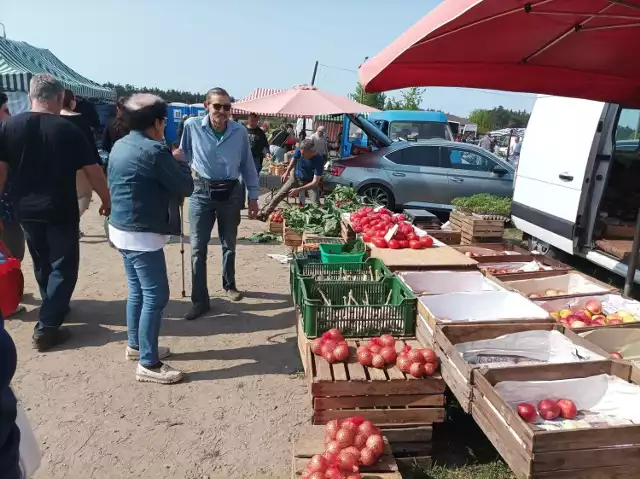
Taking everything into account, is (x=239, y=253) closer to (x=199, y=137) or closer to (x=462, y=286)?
(x=199, y=137)

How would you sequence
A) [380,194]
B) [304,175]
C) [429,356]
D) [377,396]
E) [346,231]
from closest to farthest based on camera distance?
1. [377,396]
2. [429,356]
3. [346,231]
4. [304,175]
5. [380,194]

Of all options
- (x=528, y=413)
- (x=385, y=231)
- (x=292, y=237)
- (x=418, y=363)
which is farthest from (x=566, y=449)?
(x=292, y=237)

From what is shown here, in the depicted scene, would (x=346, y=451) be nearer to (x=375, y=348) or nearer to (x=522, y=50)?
(x=375, y=348)

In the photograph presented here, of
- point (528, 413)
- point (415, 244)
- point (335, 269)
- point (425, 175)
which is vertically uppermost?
point (425, 175)

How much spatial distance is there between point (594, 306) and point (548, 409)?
1649mm

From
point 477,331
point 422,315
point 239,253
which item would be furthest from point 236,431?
point 239,253

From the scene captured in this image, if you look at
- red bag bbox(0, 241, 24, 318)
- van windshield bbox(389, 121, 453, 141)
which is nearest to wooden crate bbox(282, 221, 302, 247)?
red bag bbox(0, 241, 24, 318)

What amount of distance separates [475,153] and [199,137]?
7220 millimetres

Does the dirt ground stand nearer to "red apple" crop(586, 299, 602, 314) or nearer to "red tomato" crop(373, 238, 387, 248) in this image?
"red tomato" crop(373, 238, 387, 248)

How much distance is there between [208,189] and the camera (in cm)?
475

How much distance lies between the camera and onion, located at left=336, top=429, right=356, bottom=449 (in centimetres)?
244

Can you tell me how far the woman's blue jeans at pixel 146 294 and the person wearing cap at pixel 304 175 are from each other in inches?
228

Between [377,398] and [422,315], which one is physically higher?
[422,315]

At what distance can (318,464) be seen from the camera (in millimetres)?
2258
